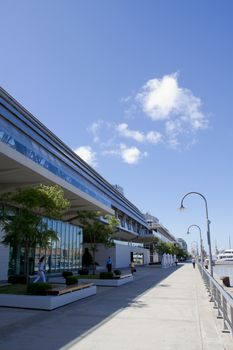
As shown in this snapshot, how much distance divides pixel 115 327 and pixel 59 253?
26.6 metres

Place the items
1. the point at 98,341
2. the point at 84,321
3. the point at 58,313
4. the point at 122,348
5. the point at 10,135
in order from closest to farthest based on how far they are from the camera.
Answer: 1. the point at 122,348
2. the point at 98,341
3. the point at 84,321
4. the point at 58,313
5. the point at 10,135

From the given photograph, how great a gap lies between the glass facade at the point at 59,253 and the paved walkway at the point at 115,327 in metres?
14.3

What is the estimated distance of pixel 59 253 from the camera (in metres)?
35.9

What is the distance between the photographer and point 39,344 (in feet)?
26.6

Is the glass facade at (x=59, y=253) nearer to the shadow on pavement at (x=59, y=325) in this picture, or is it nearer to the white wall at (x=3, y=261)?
the white wall at (x=3, y=261)

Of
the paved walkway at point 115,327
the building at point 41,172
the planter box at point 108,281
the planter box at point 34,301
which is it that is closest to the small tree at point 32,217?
the planter box at point 34,301

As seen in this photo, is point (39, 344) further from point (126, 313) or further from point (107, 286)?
point (107, 286)

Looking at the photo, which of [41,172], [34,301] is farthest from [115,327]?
[41,172]

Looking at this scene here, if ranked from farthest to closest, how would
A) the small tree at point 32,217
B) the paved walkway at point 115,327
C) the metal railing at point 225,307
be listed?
1. the small tree at point 32,217
2. the paved walkway at point 115,327
3. the metal railing at point 225,307

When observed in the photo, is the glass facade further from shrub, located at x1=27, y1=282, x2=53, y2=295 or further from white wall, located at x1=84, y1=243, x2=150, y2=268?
shrub, located at x1=27, y1=282, x2=53, y2=295

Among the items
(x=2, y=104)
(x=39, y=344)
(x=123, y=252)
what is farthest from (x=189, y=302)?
(x=123, y=252)

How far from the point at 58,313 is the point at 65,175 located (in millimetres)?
16432

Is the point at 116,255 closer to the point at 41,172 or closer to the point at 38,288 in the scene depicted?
the point at 41,172

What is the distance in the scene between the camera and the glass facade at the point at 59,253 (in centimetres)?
2776
